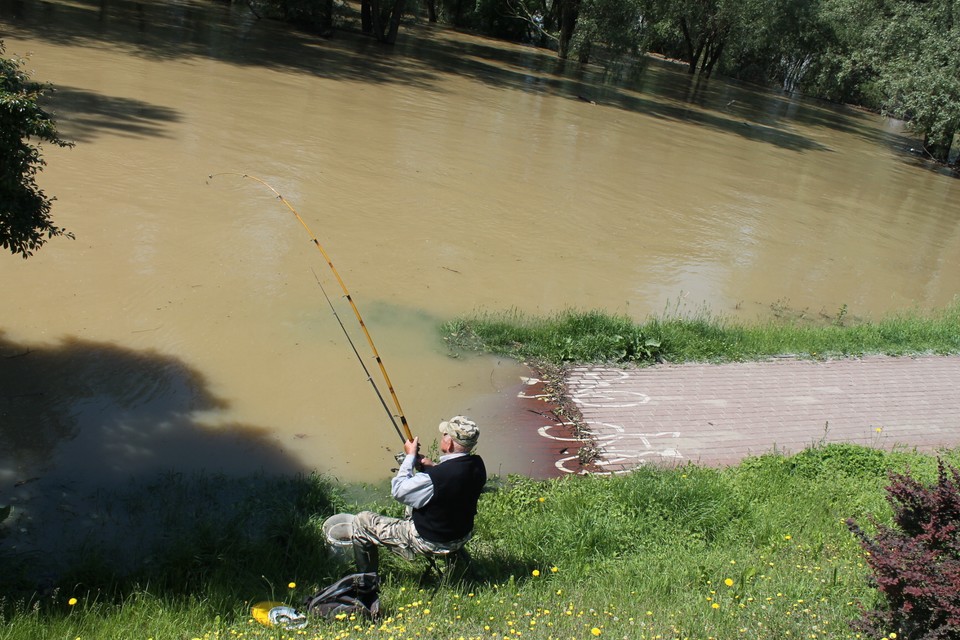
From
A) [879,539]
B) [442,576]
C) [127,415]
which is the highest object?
[879,539]

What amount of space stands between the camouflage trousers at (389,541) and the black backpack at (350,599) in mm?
259

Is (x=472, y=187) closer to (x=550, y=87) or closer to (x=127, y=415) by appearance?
(x=127, y=415)

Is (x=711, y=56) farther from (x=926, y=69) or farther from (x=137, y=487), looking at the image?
(x=137, y=487)

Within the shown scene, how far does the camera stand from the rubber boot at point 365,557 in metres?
5.15

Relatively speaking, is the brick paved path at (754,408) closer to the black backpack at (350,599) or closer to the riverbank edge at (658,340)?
the riverbank edge at (658,340)

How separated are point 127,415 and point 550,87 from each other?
92.6 ft

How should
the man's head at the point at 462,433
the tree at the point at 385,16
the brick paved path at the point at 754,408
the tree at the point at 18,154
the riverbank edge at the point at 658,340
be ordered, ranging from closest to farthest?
1. the man's head at the point at 462,433
2. the tree at the point at 18,154
3. the brick paved path at the point at 754,408
4. the riverbank edge at the point at 658,340
5. the tree at the point at 385,16

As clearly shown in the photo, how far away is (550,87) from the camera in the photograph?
33.3m

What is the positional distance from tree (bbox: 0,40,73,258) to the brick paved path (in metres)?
5.08

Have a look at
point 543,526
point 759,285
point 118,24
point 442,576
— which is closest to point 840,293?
point 759,285

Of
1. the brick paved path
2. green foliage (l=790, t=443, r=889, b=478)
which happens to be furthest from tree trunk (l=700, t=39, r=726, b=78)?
green foliage (l=790, t=443, r=889, b=478)

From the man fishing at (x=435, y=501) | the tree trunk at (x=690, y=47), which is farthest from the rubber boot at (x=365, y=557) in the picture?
the tree trunk at (x=690, y=47)

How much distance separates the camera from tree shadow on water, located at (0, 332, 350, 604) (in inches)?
212

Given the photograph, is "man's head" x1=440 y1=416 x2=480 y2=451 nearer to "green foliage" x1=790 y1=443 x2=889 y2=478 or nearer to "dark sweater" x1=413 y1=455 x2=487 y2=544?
"dark sweater" x1=413 y1=455 x2=487 y2=544
